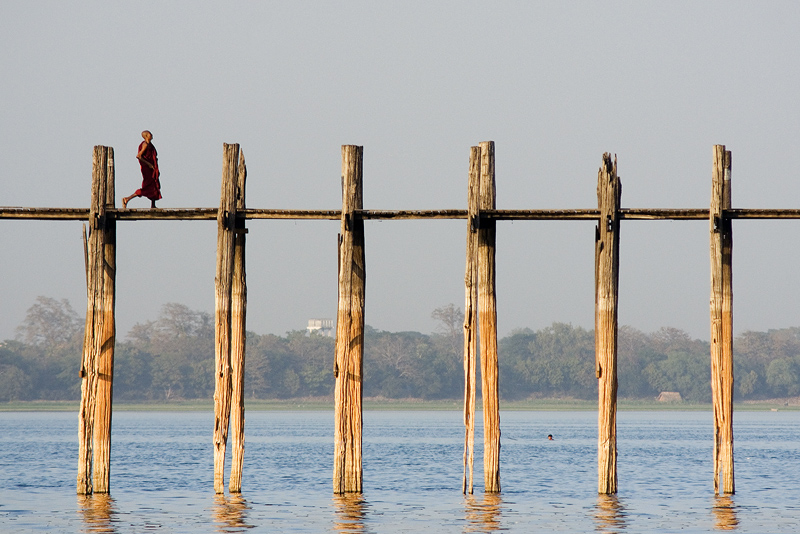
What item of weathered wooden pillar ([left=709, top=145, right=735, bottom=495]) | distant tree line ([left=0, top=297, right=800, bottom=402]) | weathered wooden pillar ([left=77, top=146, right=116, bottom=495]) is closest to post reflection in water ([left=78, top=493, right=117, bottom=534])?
weathered wooden pillar ([left=77, top=146, right=116, bottom=495])

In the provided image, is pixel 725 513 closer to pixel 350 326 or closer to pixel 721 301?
pixel 721 301

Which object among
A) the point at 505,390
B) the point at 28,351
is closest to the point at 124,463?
the point at 505,390

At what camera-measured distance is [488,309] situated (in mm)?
18703

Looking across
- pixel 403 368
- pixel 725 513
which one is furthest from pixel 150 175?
pixel 403 368

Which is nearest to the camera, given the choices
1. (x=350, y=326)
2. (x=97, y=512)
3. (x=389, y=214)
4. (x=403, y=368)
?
(x=389, y=214)

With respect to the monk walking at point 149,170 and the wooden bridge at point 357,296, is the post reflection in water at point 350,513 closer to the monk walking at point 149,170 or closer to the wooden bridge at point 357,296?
the wooden bridge at point 357,296

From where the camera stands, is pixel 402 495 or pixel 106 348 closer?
pixel 106 348

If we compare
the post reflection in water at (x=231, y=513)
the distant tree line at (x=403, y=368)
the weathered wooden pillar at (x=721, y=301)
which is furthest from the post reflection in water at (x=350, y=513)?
the distant tree line at (x=403, y=368)

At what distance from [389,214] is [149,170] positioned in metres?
4.27

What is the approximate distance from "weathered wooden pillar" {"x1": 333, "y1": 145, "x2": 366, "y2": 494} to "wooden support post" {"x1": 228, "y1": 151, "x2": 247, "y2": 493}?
5.04 feet

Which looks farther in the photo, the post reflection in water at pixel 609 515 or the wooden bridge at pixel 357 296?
the wooden bridge at pixel 357 296

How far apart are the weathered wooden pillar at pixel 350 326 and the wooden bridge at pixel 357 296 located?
0.6 inches

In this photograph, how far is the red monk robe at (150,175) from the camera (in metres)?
19.7

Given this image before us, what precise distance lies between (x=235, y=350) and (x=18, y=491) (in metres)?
8.13
